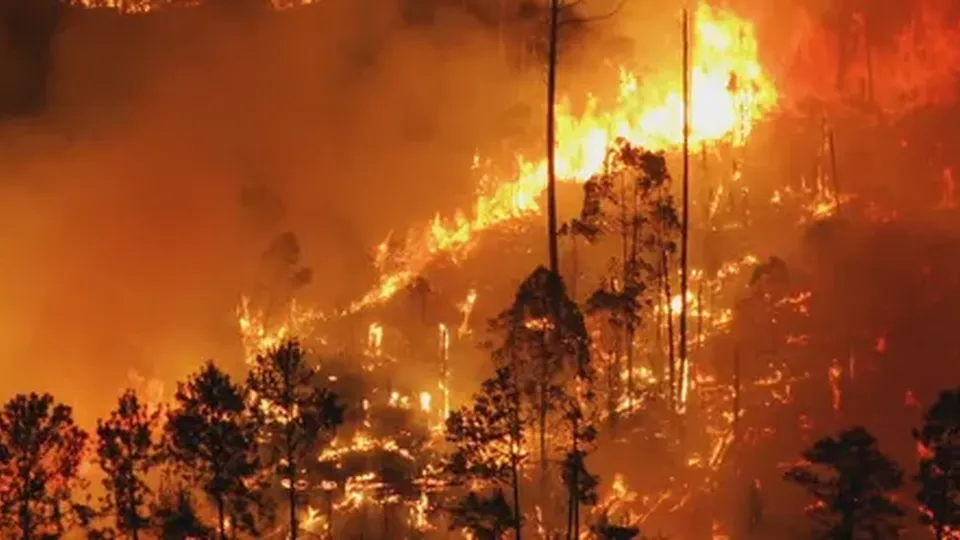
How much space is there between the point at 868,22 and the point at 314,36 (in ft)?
101

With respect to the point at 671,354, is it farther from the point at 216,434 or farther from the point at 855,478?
the point at 216,434

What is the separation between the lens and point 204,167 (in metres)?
59.5

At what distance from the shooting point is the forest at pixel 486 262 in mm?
31859

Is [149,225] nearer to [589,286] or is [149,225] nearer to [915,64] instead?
[589,286]

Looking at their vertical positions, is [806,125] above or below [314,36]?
below

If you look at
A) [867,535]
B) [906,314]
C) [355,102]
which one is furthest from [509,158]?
[867,535]

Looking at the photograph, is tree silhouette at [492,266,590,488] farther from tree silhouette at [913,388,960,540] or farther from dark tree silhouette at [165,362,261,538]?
tree silhouette at [913,388,960,540]

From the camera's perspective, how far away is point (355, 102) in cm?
6128

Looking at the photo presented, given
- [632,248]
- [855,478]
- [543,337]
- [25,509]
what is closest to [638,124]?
[632,248]

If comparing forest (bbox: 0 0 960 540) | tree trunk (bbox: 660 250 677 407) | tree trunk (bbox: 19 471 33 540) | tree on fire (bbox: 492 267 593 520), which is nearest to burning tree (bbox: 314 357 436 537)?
forest (bbox: 0 0 960 540)

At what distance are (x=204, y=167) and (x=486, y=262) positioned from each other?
1788 cm

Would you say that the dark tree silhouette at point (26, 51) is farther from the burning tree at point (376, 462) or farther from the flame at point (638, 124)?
the burning tree at point (376, 462)

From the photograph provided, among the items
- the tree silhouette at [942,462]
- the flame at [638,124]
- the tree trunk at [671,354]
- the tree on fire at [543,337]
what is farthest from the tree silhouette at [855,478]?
the flame at [638,124]

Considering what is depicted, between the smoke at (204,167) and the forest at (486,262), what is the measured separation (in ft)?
0.62
